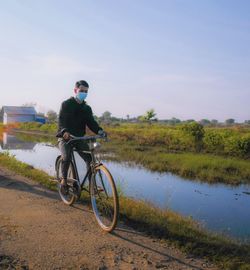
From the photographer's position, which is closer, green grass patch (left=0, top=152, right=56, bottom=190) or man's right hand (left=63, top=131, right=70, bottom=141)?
man's right hand (left=63, top=131, right=70, bottom=141)

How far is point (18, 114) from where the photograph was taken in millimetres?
77000

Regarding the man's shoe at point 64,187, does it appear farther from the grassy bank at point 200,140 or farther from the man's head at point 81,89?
the grassy bank at point 200,140

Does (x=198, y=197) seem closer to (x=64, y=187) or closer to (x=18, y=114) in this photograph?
(x=64, y=187)

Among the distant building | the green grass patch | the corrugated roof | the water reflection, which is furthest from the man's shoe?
the corrugated roof

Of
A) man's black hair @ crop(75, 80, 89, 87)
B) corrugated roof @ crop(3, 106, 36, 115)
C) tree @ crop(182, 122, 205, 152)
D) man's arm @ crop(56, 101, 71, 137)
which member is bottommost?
tree @ crop(182, 122, 205, 152)

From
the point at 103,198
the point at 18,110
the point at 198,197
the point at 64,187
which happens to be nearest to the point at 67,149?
the point at 64,187

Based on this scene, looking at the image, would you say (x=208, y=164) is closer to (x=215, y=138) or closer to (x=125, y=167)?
(x=125, y=167)

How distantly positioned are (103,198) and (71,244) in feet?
3.04

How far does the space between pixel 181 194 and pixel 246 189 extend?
321 cm

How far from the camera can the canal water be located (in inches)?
308

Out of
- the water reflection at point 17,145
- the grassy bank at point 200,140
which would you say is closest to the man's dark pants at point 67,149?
the grassy bank at point 200,140

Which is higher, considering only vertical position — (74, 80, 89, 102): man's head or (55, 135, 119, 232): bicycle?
(74, 80, 89, 102): man's head

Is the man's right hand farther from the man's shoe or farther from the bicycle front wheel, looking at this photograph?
the man's shoe

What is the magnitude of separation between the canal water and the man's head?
338cm
